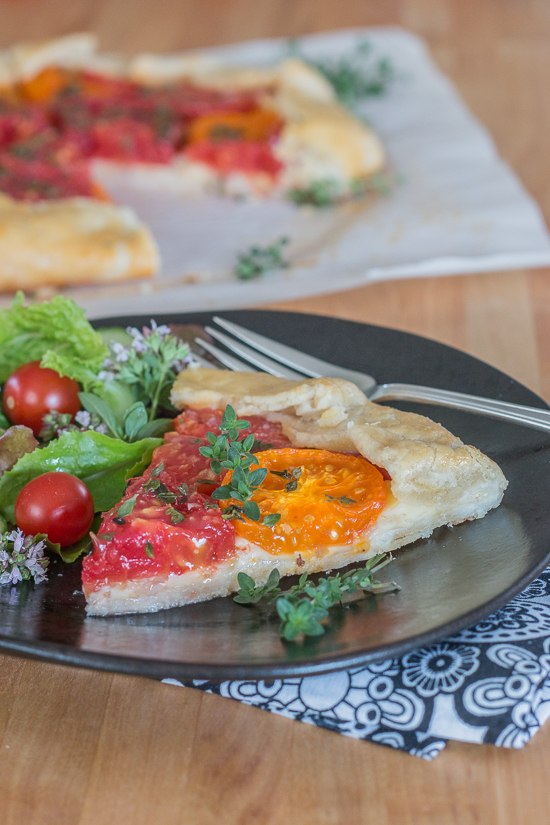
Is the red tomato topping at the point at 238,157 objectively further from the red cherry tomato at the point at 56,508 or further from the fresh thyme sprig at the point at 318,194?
the red cherry tomato at the point at 56,508

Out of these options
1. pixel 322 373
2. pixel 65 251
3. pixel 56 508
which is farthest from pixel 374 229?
pixel 56 508

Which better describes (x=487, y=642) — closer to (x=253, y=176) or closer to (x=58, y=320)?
(x=58, y=320)

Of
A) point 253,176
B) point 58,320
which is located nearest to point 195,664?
point 58,320

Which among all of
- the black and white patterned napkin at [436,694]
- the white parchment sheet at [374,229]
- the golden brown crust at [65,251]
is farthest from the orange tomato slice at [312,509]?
the golden brown crust at [65,251]

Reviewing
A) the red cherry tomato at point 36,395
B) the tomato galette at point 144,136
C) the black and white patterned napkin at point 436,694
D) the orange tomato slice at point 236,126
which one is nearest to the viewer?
the black and white patterned napkin at point 436,694

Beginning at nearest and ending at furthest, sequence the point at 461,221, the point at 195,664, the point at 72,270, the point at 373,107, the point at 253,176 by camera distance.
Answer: the point at 195,664, the point at 72,270, the point at 461,221, the point at 253,176, the point at 373,107

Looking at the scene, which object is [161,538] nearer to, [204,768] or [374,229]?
[204,768]
